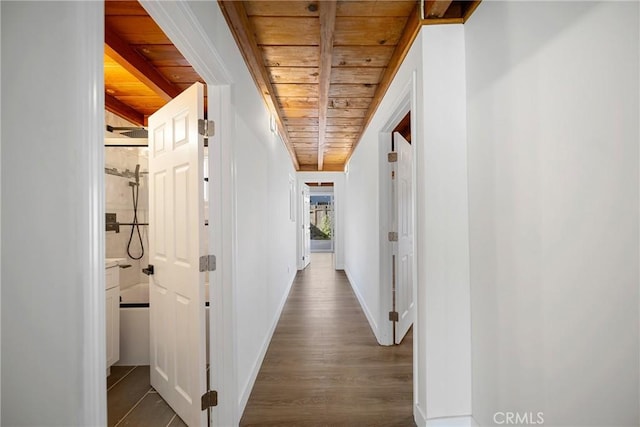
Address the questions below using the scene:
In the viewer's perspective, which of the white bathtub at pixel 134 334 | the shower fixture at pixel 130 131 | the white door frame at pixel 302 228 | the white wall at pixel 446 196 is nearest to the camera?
the white wall at pixel 446 196

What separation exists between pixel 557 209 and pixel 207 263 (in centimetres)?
159

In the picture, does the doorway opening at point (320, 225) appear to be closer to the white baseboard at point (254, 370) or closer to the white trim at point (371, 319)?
the white trim at point (371, 319)

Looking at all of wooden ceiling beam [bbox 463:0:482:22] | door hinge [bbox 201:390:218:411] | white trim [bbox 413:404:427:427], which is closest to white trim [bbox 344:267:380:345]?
white trim [bbox 413:404:427:427]

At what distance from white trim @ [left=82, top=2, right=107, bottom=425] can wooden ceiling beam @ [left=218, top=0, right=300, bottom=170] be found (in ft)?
3.08

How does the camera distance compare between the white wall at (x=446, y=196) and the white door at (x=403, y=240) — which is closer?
the white wall at (x=446, y=196)

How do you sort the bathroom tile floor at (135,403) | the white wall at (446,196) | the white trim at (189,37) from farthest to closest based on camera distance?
the bathroom tile floor at (135,403) < the white wall at (446,196) < the white trim at (189,37)

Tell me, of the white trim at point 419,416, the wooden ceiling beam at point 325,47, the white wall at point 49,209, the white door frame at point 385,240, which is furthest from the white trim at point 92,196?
the white door frame at point 385,240

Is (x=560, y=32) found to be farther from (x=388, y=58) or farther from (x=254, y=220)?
(x=254, y=220)

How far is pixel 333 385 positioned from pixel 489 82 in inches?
84.2

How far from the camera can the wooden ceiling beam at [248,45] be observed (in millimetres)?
1433

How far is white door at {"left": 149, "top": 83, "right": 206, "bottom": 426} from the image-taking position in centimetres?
147

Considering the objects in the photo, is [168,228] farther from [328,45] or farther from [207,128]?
[328,45]

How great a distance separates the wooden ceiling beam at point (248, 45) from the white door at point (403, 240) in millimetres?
1270

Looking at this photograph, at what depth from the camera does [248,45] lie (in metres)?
1.71
